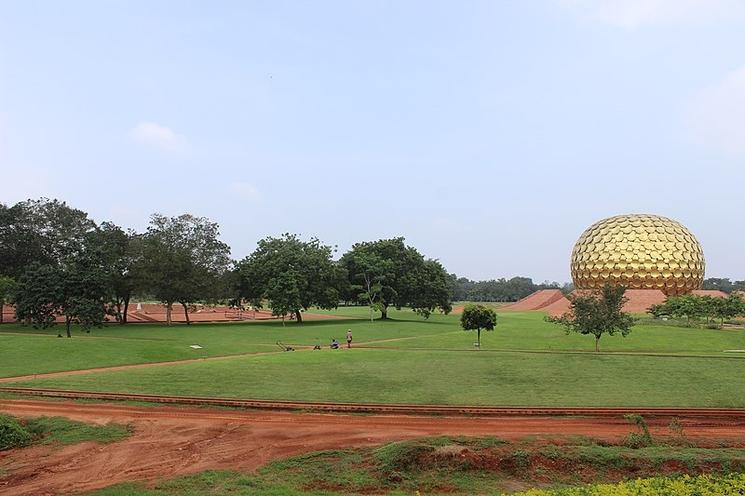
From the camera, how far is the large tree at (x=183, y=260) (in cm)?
4353

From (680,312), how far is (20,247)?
5445 centimetres

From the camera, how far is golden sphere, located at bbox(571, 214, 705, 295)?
54.8 m

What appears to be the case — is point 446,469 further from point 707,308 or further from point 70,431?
point 707,308

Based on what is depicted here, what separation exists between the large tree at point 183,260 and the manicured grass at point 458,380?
76.6 feet

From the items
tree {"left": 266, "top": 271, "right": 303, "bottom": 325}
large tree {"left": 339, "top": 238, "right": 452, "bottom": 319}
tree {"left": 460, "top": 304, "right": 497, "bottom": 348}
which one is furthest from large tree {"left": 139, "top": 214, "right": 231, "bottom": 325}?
tree {"left": 460, "top": 304, "right": 497, "bottom": 348}

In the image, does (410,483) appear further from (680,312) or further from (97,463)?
(680,312)

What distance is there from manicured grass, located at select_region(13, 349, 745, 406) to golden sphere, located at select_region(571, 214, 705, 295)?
3540 centimetres

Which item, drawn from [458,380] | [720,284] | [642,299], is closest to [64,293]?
[458,380]

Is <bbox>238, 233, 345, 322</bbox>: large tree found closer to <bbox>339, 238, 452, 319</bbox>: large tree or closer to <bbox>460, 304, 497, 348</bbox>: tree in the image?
<bbox>339, 238, 452, 319</bbox>: large tree

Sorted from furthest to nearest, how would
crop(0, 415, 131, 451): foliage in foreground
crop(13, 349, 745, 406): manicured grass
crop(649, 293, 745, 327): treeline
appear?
1. crop(649, 293, 745, 327): treeline
2. crop(13, 349, 745, 406): manicured grass
3. crop(0, 415, 131, 451): foliage in foreground

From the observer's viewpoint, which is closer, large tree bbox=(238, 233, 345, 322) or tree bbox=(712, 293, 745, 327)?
tree bbox=(712, 293, 745, 327)

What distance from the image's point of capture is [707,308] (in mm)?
40062

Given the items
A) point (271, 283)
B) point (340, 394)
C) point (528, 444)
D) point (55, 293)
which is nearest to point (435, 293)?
point (271, 283)

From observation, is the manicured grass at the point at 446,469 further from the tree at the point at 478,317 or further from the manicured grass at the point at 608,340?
the manicured grass at the point at 608,340
